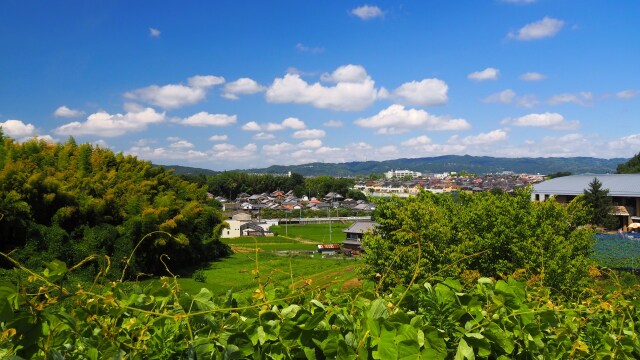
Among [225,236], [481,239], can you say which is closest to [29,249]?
[481,239]

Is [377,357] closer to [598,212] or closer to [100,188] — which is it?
[100,188]

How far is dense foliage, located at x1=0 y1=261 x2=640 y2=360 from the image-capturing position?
45.0 inches

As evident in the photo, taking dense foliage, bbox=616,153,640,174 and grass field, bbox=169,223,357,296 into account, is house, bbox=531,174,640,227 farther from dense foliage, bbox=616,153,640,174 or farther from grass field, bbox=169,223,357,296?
dense foliage, bbox=616,153,640,174

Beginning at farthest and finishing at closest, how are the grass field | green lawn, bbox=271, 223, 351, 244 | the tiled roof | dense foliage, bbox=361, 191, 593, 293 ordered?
green lawn, bbox=271, 223, 351, 244 < the tiled roof < the grass field < dense foliage, bbox=361, 191, 593, 293

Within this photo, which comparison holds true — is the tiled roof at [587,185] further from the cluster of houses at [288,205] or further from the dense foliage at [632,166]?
the cluster of houses at [288,205]

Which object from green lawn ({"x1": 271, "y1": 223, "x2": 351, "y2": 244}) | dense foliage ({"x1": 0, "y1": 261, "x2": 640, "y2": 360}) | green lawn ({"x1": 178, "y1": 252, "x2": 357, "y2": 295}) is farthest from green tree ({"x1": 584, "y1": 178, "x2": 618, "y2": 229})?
dense foliage ({"x1": 0, "y1": 261, "x2": 640, "y2": 360})

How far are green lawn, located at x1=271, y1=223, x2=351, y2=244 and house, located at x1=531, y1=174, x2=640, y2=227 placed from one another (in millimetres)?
21869

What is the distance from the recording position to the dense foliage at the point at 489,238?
43.0 feet

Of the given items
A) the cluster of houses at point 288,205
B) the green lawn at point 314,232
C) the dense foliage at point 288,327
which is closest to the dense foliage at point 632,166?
the cluster of houses at point 288,205

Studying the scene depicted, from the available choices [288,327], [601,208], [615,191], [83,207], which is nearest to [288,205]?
[615,191]

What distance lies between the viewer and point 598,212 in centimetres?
3838

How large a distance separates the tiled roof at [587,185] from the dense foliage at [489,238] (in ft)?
101

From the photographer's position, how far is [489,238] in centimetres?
1404

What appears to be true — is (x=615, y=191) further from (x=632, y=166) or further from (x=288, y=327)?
(x=288, y=327)
